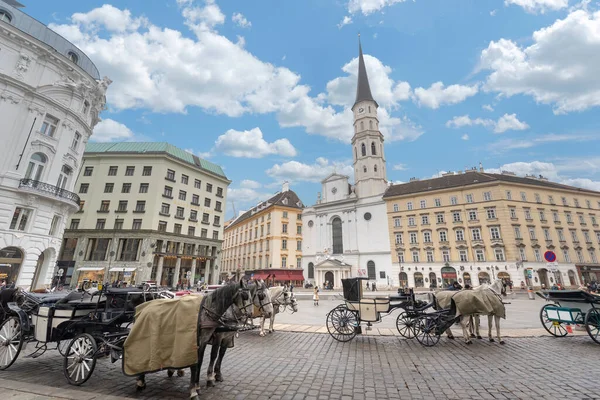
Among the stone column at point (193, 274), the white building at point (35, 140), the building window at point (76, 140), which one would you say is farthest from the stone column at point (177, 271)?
the building window at point (76, 140)

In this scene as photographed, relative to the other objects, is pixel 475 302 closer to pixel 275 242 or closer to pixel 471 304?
pixel 471 304

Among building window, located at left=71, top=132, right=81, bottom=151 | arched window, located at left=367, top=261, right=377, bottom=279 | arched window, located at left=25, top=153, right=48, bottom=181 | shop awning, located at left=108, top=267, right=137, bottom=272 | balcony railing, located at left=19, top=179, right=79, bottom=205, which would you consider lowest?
shop awning, located at left=108, top=267, right=137, bottom=272

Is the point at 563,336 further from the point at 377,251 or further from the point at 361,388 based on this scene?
the point at 377,251

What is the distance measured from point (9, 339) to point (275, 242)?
141 ft

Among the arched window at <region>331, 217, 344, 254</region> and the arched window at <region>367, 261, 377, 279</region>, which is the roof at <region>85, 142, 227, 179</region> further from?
the arched window at <region>367, 261, 377, 279</region>

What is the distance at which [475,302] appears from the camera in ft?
26.3

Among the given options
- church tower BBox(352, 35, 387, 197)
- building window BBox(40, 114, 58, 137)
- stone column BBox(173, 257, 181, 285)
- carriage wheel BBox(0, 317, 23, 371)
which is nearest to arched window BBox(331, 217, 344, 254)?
church tower BBox(352, 35, 387, 197)

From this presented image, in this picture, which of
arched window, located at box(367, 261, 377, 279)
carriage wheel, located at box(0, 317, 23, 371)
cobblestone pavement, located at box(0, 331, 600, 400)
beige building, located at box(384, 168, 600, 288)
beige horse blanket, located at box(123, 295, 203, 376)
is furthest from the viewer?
arched window, located at box(367, 261, 377, 279)

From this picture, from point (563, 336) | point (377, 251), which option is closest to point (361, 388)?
point (563, 336)

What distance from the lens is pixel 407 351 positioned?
737 centimetres

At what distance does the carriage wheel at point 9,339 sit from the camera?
19.8 feet

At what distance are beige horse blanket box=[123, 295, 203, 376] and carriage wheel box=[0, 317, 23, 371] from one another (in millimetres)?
3370

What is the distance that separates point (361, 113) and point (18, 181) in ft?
175

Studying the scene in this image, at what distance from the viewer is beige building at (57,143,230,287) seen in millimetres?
32188
